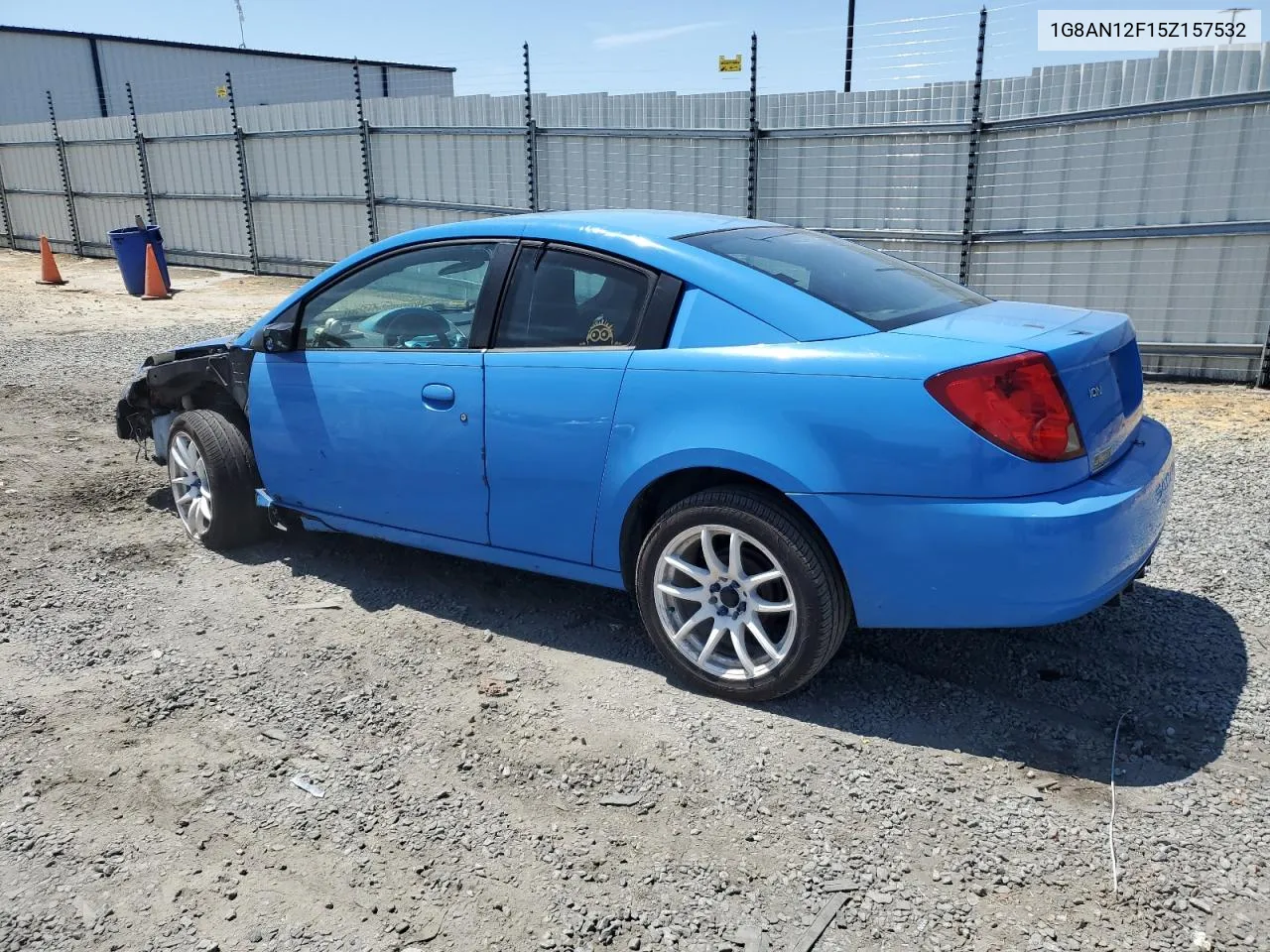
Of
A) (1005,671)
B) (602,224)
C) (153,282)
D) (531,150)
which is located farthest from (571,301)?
(153,282)

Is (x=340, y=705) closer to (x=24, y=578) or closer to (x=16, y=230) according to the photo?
(x=24, y=578)

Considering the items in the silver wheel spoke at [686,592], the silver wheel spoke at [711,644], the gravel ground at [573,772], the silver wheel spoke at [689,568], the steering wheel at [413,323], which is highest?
the steering wheel at [413,323]

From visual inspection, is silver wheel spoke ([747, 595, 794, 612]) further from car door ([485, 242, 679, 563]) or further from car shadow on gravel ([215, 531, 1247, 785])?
car door ([485, 242, 679, 563])

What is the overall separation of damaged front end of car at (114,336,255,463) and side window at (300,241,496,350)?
1.91 feet

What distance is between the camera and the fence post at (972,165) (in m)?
9.20

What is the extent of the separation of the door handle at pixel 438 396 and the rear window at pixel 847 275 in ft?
3.53

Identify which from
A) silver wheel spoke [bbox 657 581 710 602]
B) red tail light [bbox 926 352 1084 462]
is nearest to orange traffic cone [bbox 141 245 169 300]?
silver wheel spoke [bbox 657 581 710 602]

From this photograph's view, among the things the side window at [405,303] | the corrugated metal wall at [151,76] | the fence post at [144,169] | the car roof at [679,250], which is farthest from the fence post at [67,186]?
the car roof at [679,250]

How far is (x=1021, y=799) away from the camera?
9.37 ft

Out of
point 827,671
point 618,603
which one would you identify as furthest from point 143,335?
point 827,671

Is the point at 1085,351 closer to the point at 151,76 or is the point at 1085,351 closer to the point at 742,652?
the point at 742,652

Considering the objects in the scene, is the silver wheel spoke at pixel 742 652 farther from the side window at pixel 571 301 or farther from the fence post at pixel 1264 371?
the fence post at pixel 1264 371

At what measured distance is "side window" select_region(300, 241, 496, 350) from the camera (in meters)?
3.98

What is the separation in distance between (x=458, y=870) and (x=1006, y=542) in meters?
1.76
